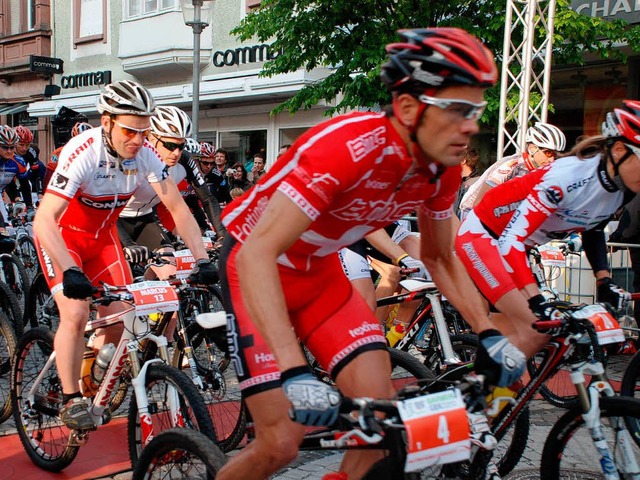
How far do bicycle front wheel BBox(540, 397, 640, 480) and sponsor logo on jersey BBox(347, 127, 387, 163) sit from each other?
4.61ft

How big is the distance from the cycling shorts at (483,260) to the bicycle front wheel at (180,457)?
1.82 metres

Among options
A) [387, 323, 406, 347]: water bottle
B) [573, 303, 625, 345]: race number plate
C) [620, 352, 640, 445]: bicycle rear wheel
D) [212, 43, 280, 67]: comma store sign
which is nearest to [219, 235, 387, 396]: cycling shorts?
[573, 303, 625, 345]: race number plate

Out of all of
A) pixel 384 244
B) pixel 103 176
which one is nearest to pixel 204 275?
pixel 103 176

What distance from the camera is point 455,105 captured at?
7.94 feet

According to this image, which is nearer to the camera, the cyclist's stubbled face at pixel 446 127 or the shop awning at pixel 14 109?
the cyclist's stubbled face at pixel 446 127

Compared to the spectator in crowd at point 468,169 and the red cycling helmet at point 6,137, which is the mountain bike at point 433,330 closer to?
the spectator in crowd at point 468,169

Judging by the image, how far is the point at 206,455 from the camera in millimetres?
2805

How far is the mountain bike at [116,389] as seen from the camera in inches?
139

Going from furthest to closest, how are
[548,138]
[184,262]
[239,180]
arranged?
[239,180] → [548,138] → [184,262]

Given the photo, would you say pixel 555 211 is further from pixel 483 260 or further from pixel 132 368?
pixel 132 368

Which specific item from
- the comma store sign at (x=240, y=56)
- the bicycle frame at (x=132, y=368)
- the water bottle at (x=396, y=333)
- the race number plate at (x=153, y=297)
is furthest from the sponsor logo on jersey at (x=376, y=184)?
the comma store sign at (x=240, y=56)

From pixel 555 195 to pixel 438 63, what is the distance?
6.03ft

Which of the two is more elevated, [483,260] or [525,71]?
[525,71]

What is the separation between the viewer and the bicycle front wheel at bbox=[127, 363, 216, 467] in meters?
3.44
